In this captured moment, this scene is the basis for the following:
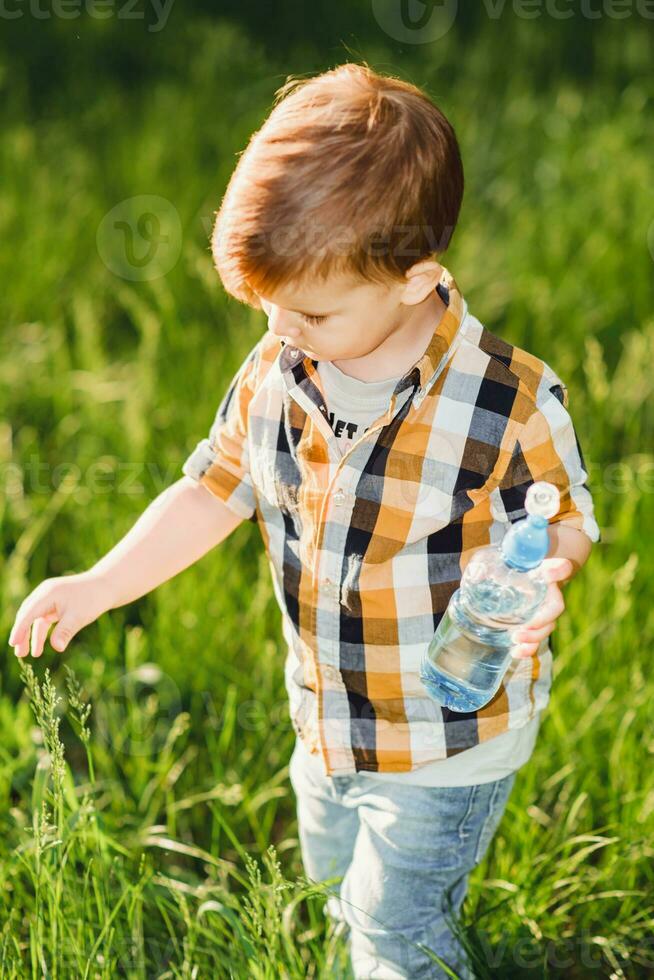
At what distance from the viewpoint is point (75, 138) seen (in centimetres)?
380

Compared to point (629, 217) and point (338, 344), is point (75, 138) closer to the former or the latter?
point (629, 217)

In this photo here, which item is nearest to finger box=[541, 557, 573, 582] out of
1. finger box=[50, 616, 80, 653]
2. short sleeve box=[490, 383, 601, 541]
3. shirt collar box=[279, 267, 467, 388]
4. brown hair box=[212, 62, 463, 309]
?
short sleeve box=[490, 383, 601, 541]

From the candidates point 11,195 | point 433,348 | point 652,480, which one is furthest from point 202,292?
point 433,348

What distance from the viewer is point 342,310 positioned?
3.82 ft

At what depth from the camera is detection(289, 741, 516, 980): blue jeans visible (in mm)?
1426

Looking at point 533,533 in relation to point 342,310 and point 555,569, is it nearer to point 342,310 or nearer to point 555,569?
point 555,569

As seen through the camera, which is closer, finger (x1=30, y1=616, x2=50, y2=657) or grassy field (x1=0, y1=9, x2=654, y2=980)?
finger (x1=30, y1=616, x2=50, y2=657)

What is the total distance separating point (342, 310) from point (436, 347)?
0.14 metres

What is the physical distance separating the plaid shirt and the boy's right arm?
1.4 inches

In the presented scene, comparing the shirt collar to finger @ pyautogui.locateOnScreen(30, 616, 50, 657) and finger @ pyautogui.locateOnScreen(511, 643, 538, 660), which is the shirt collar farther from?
finger @ pyautogui.locateOnScreen(30, 616, 50, 657)

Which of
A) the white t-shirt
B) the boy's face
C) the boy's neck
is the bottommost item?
the white t-shirt

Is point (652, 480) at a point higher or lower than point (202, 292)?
lower

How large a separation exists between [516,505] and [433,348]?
0.69 feet

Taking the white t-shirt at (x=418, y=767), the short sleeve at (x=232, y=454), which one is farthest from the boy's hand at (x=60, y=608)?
the white t-shirt at (x=418, y=767)
